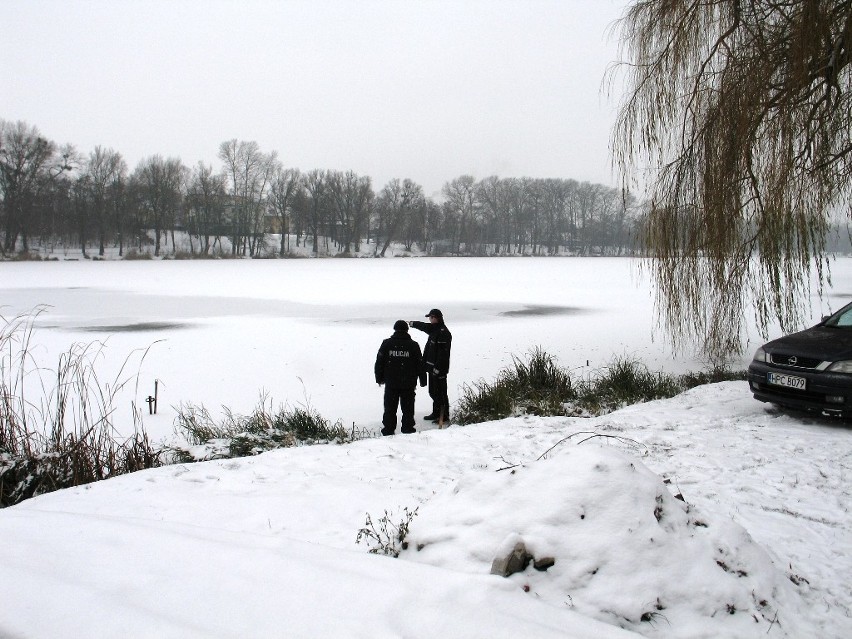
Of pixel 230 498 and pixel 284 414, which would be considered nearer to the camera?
pixel 230 498

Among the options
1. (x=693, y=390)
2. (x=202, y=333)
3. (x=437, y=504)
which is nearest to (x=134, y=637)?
(x=437, y=504)

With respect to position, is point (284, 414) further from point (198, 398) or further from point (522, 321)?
point (522, 321)

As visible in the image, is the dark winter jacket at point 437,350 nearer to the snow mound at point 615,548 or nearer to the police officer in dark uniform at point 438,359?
the police officer in dark uniform at point 438,359

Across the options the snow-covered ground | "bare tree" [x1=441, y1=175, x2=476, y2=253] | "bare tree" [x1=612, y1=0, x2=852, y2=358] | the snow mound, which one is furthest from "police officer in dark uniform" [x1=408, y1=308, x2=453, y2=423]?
"bare tree" [x1=441, y1=175, x2=476, y2=253]

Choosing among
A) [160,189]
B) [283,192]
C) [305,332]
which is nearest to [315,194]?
[283,192]

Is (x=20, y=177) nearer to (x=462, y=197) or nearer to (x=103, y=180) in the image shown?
(x=103, y=180)

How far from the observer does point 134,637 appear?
201 cm

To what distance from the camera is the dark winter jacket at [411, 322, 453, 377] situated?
793 cm

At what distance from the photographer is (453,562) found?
8.77 ft

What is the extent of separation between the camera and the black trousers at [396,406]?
750 centimetres

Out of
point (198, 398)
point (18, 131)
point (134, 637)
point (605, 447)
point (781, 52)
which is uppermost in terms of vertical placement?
point (18, 131)

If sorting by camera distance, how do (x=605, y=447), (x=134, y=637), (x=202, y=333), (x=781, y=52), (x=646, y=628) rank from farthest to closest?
(x=202, y=333) < (x=781, y=52) < (x=605, y=447) < (x=646, y=628) < (x=134, y=637)

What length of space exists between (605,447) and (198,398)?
733 cm

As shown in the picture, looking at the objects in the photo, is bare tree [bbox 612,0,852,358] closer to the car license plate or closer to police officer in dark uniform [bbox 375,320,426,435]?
the car license plate
